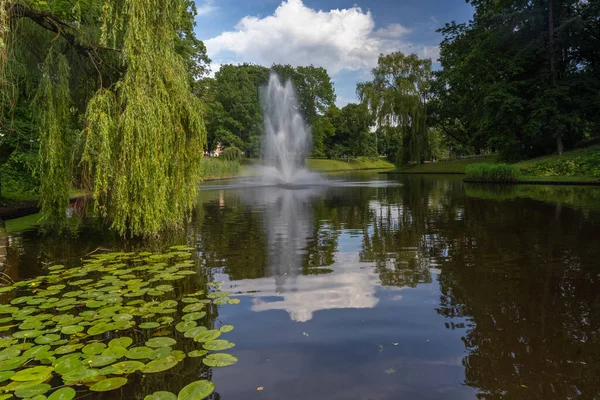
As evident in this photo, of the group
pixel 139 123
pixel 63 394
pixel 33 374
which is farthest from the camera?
pixel 139 123

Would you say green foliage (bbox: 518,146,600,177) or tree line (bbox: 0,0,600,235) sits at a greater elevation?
tree line (bbox: 0,0,600,235)

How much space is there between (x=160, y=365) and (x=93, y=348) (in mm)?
847

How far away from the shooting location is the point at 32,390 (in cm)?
310

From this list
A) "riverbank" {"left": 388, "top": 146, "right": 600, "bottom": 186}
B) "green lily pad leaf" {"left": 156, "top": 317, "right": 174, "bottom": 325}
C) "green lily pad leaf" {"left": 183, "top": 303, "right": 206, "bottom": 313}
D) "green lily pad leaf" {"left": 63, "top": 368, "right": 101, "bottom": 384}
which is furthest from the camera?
"riverbank" {"left": 388, "top": 146, "right": 600, "bottom": 186}

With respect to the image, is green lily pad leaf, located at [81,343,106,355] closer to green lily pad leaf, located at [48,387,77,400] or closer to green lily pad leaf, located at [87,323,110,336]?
green lily pad leaf, located at [87,323,110,336]

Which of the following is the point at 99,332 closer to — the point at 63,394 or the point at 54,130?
the point at 63,394

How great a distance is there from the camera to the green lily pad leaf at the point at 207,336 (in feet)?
13.4

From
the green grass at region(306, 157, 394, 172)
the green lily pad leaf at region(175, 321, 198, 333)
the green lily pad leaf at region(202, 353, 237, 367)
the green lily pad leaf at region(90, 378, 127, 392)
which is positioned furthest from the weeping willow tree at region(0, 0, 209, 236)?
the green grass at region(306, 157, 394, 172)

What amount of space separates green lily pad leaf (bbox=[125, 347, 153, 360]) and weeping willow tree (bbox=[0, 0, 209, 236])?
4.78 metres

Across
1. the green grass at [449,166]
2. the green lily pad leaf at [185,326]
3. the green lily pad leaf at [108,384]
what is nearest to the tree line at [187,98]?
the green grass at [449,166]

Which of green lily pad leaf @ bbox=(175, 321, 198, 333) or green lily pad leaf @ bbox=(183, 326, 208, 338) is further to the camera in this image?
green lily pad leaf @ bbox=(175, 321, 198, 333)

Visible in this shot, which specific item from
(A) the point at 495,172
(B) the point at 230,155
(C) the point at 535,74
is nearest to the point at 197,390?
(A) the point at 495,172

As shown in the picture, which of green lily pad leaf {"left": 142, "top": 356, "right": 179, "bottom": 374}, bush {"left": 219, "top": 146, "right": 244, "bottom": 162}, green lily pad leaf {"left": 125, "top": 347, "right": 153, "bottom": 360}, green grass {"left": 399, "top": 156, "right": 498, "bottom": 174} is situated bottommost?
green lily pad leaf {"left": 142, "top": 356, "right": 179, "bottom": 374}

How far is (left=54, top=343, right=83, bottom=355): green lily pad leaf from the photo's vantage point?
380 cm
